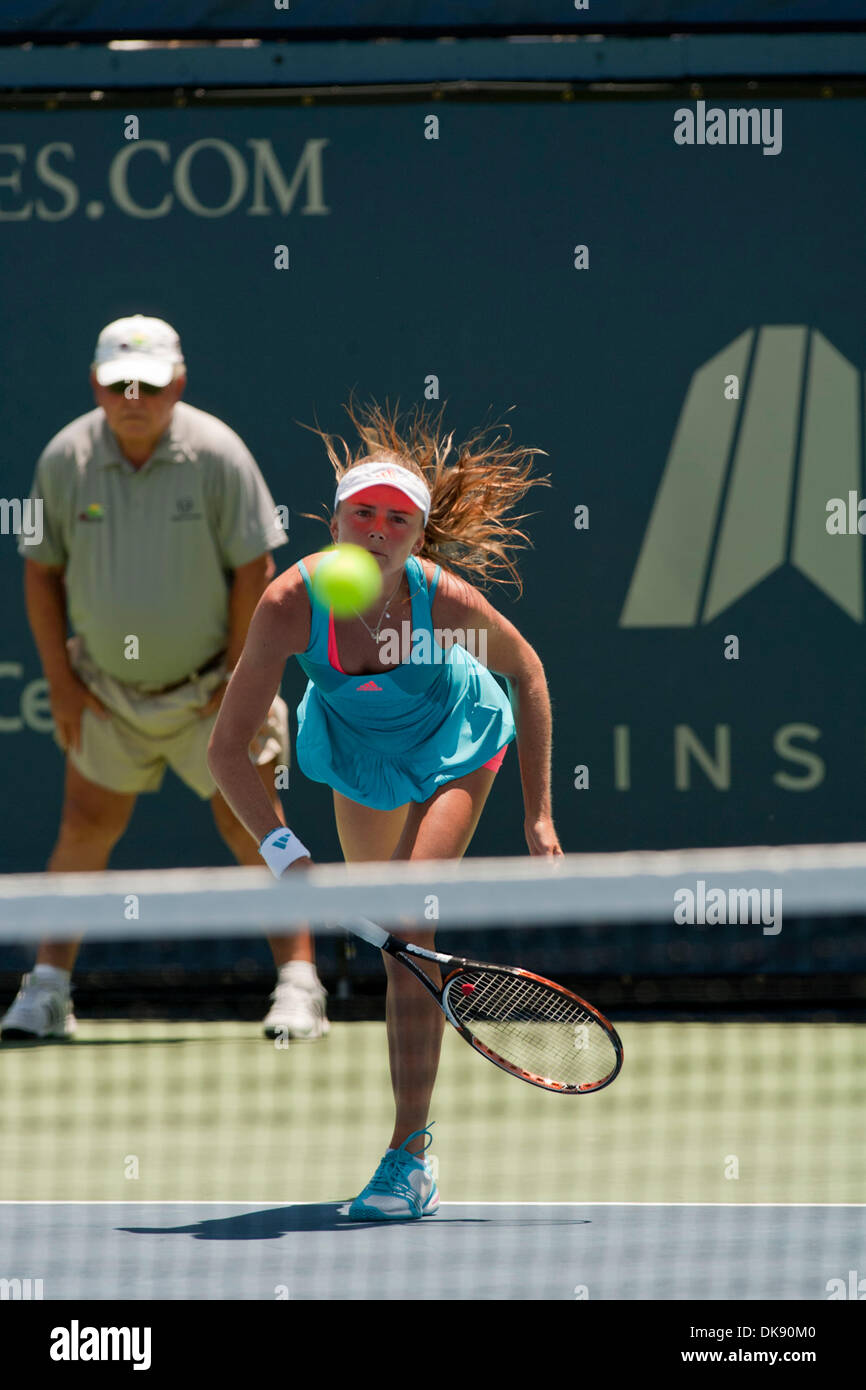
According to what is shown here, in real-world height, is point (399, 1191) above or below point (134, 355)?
below

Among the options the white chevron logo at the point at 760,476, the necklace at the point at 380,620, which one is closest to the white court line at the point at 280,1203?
the necklace at the point at 380,620

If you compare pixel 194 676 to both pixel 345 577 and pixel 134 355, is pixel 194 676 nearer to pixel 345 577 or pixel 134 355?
pixel 134 355

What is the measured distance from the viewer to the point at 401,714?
4121mm

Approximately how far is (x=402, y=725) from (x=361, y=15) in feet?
10.2

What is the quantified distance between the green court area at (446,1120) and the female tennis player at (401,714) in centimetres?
43

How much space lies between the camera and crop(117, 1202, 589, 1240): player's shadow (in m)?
3.74

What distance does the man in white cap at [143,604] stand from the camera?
596 cm

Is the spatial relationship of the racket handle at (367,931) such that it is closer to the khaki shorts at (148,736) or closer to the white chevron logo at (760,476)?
the khaki shorts at (148,736)

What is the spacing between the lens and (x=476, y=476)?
435 centimetres

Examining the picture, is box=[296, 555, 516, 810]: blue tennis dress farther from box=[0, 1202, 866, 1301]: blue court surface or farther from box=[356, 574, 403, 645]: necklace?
box=[0, 1202, 866, 1301]: blue court surface

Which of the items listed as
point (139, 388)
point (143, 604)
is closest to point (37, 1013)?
point (143, 604)

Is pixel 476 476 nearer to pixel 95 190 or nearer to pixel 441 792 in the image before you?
pixel 441 792
